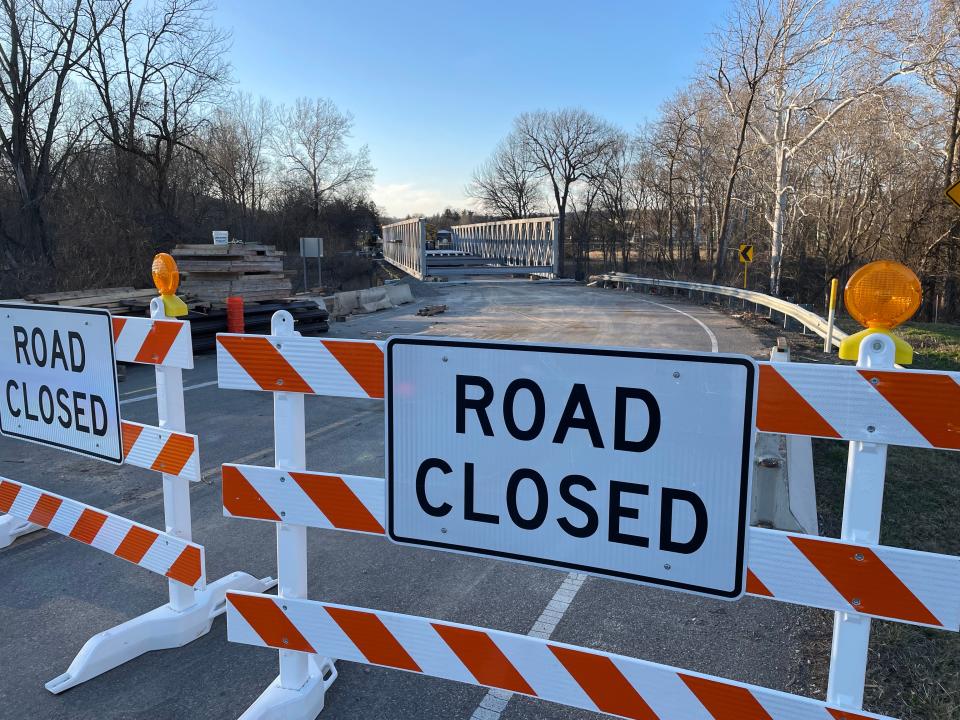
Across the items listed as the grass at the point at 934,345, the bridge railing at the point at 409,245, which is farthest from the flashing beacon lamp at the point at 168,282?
the bridge railing at the point at 409,245

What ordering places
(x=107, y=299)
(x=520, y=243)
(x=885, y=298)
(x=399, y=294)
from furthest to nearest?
1. (x=520, y=243)
2. (x=399, y=294)
3. (x=107, y=299)
4. (x=885, y=298)

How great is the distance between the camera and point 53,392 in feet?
11.7

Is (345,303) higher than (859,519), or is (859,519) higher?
(859,519)

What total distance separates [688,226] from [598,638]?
5195cm

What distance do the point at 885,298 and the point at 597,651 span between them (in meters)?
1.41

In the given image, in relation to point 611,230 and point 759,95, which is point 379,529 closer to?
point 759,95

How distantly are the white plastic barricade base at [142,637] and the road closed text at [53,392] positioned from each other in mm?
955

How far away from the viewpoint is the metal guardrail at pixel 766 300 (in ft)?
44.9

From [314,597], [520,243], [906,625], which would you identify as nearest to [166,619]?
[314,597]

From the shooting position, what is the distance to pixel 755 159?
35.5m

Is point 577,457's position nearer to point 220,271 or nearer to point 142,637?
point 142,637

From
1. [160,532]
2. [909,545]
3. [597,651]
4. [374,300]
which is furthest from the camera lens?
[374,300]

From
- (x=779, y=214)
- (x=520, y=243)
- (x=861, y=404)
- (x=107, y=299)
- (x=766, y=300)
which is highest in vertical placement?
(x=779, y=214)

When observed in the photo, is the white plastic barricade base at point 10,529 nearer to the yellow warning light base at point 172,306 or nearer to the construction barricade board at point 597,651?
the yellow warning light base at point 172,306
